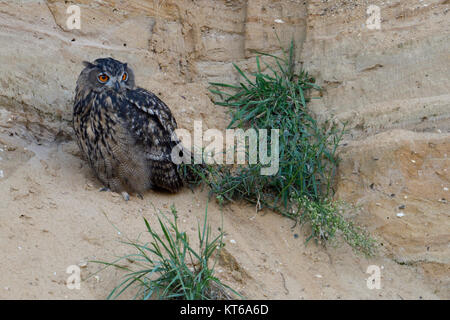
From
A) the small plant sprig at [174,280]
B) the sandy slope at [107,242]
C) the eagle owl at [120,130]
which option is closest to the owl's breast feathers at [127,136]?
the eagle owl at [120,130]

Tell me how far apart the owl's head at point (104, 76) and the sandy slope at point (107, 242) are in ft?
2.27

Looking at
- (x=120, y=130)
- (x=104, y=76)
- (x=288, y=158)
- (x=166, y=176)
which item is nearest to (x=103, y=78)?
(x=104, y=76)

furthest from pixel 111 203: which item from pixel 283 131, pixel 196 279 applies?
pixel 283 131

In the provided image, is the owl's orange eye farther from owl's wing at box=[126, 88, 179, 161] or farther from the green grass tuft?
the green grass tuft

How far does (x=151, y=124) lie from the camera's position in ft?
14.0

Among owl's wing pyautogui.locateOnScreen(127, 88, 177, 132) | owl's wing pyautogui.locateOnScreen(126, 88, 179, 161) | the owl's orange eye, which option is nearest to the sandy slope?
owl's wing pyautogui.locateOnScreen(126, 88, 179, 161)

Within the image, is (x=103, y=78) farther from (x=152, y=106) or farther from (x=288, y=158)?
(x=288, y=158)

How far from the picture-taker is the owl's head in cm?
414

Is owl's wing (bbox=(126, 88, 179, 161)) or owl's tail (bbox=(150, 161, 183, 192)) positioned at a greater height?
owl's wing (bbox=(126, 88, 179, 161))

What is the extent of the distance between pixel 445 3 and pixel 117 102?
9.71 feet

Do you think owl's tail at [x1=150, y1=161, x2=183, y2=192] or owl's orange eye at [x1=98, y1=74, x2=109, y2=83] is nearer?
owl's orange eye at [x1=98, y1=74, x2=109, y2=83]

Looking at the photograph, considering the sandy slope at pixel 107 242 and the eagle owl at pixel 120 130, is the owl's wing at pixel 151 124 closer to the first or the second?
the eagle owl at pixel 120 130

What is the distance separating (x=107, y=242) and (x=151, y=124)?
1.10 metres

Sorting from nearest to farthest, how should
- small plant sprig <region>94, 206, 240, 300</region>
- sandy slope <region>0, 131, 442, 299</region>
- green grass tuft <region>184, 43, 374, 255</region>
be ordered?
→ small plant sprig <region>94, 206, 240, 300</region> → sandy slope <region>0, 131, 442, 299</region> → green grass tuft <region>184, 43, 374, 255</region>
